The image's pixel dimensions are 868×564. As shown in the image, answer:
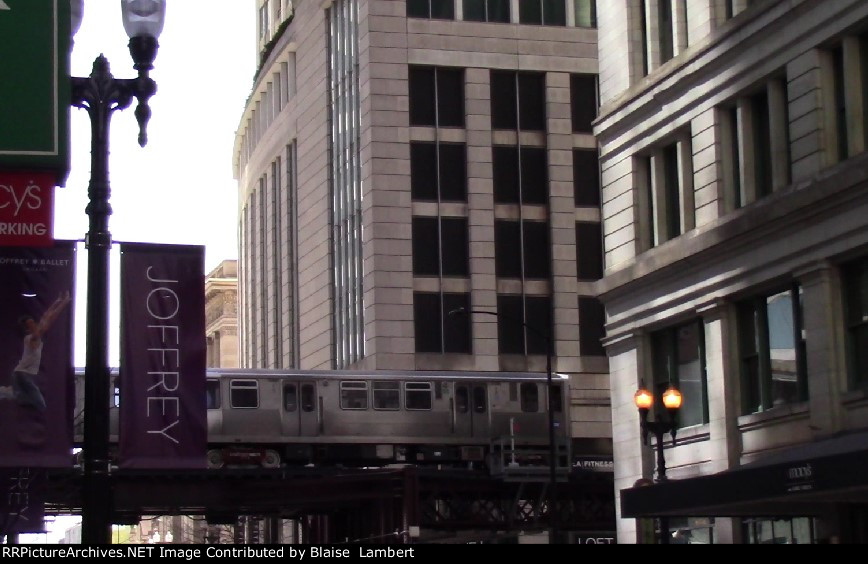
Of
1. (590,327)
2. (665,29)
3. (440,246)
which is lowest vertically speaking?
(590,327)

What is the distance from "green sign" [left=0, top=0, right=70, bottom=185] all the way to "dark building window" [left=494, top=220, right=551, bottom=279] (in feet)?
206

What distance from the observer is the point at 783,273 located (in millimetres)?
30578

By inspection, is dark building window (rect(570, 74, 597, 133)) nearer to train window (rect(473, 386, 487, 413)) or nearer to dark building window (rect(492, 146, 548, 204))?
dark building window (rect(492, 146, 548, 204))

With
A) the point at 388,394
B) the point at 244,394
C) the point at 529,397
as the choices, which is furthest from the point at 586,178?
the point at 244,394

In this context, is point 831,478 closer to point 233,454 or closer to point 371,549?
point 371,549

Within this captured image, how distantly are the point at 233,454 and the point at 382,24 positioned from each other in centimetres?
2842

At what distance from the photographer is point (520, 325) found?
7481 cm

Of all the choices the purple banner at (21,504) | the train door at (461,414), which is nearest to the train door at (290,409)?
the train door at (461,414)

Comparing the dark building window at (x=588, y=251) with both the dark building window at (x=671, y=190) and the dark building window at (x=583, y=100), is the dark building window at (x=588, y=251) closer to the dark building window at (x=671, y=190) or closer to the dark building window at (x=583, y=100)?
the dark building window at (x=583, y=100)

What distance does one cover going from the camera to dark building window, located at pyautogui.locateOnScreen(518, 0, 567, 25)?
3059 inches

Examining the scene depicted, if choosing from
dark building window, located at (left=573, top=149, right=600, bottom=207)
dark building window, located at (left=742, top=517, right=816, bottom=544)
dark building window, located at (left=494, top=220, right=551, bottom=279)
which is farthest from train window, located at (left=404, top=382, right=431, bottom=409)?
dark building window, located at (left=742, top=517, right=816, bottom=544)

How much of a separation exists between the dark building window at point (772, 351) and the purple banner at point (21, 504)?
16.1 m

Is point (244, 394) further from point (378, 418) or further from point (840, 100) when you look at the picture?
point (840, 100)

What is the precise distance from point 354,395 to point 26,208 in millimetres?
42973
